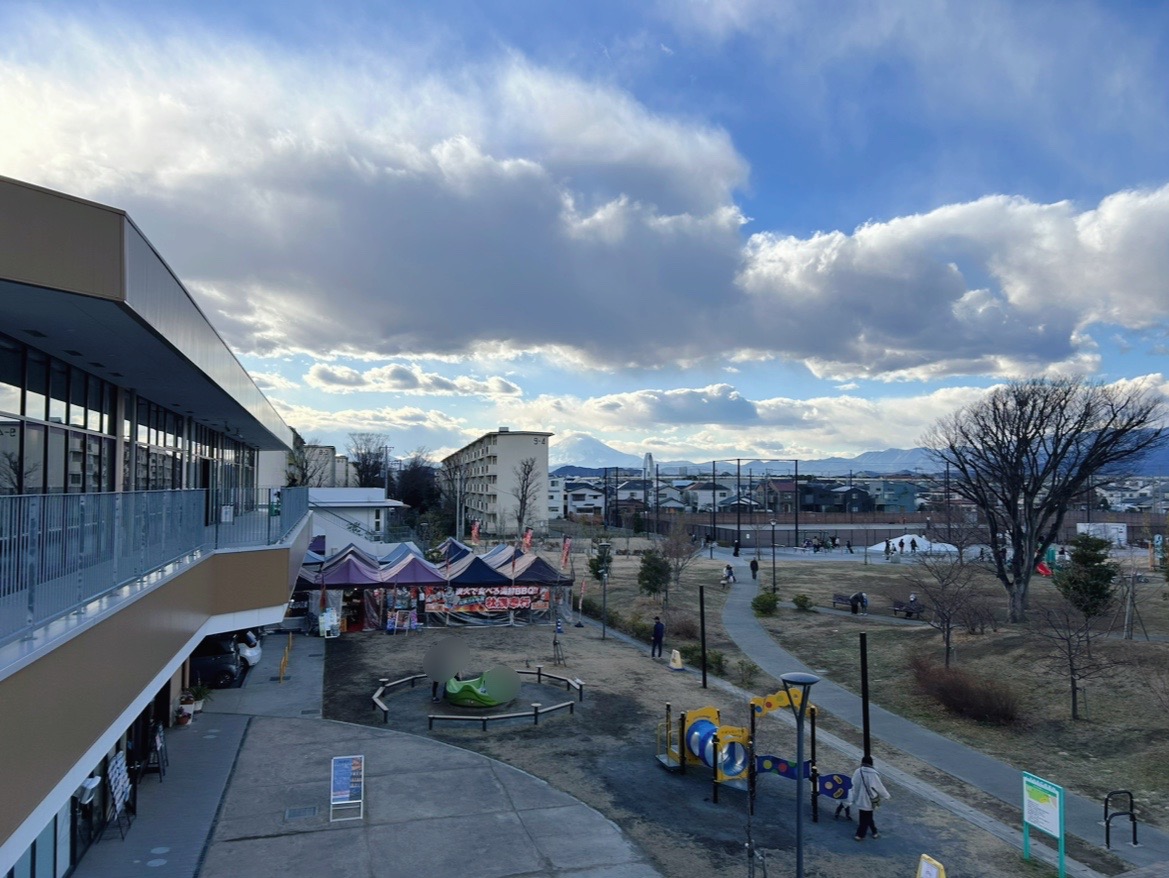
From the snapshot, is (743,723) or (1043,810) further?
(743,723)

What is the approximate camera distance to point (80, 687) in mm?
5965

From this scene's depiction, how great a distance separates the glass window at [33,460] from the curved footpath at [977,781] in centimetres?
1465

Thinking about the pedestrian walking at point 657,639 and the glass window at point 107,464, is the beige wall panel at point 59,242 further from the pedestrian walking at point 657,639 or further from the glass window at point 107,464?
the pedestrian walking at point 657,639

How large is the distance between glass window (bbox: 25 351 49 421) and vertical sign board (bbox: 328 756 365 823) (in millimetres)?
6454

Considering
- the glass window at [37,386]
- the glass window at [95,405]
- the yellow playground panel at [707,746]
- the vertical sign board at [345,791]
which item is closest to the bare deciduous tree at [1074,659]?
the yellow playground panel at [707,746]

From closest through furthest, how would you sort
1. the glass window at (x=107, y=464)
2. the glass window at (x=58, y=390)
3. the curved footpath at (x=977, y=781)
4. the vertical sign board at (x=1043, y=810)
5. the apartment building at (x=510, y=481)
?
the glass window at (x=58, y=390) < the vertical sign board at (x=1043, y=810) < the curved footpath at (x=977, y=781) < the glass window at (x=107, y=464) < the apartment building at (x=510, y=481)

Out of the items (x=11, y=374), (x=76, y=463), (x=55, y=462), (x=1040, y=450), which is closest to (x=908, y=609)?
(x=1040, y=450)

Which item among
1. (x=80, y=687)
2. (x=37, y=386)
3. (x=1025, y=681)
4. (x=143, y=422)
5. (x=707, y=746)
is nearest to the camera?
(x=80, y=687)

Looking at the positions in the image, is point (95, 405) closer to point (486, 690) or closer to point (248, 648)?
point (486, 690)

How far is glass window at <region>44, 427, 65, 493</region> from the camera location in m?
10.5

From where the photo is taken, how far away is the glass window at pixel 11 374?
884cm

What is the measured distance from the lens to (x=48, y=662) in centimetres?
528

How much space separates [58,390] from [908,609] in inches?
1250

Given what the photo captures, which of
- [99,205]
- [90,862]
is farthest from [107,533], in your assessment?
[90,862]
